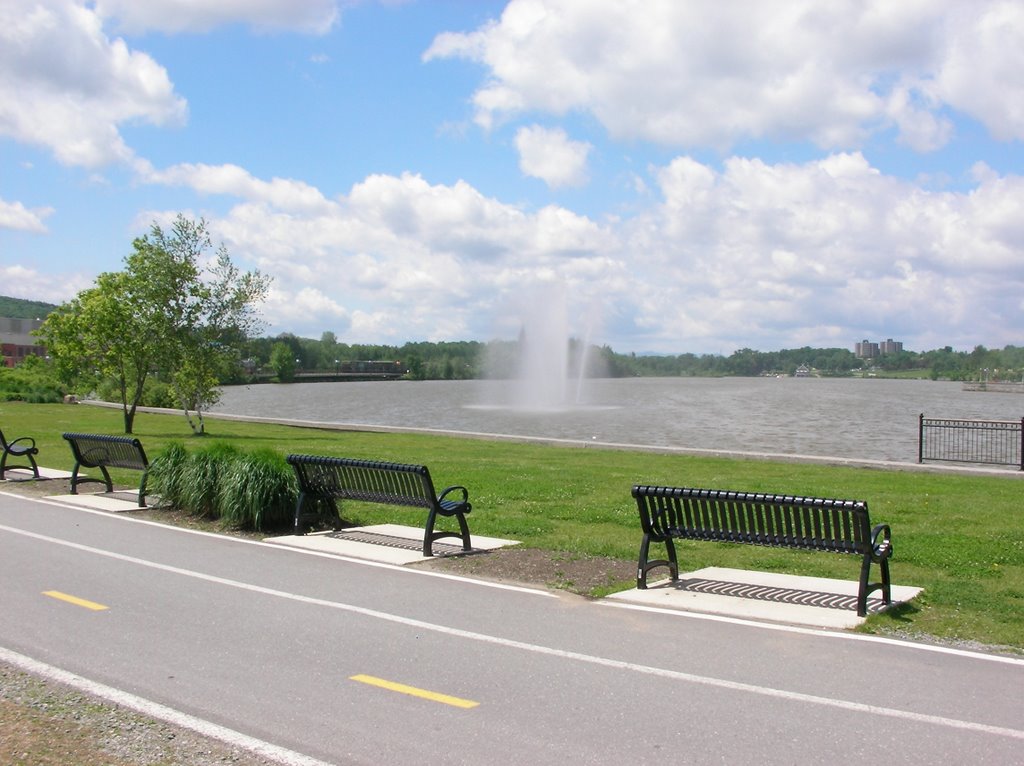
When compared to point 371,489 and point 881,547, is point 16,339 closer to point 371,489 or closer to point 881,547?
point 371,489

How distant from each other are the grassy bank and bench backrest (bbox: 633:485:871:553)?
664 mm

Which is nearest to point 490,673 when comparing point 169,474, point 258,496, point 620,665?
point 620,665

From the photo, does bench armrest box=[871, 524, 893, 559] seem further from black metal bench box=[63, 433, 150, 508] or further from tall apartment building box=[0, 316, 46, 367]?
tall apartment building box=[0, 316, 46, 367]

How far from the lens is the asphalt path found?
5.07m

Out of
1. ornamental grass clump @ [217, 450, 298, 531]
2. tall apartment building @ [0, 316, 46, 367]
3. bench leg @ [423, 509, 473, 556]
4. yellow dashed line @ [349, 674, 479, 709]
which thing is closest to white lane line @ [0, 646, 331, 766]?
yellow dashed line @ [349, 674, 479, 709]

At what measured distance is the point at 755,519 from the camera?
9.08 metres

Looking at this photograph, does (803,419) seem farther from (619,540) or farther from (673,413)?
(619,540)

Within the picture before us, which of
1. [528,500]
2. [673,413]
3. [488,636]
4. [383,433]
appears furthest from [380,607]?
[673,413]

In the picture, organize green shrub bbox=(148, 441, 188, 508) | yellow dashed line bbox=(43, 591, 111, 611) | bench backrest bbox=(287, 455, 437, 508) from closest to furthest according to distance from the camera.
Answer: yellow dashed line bbox=(43, 591, 111, 611), bench backrest bbox=(287, 455, 437, 508), green shrub bbox=(148, 441, 188, 508)

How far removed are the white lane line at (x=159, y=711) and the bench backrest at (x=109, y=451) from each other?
8.00 m

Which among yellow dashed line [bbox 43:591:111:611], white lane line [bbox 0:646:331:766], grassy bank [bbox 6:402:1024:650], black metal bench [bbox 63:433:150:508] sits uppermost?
black metal bench [bbox 63:433:150:508]

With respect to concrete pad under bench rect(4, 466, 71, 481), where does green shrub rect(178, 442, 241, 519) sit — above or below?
above

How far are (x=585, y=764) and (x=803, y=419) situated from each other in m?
50.2

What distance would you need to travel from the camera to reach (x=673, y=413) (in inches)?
2231
